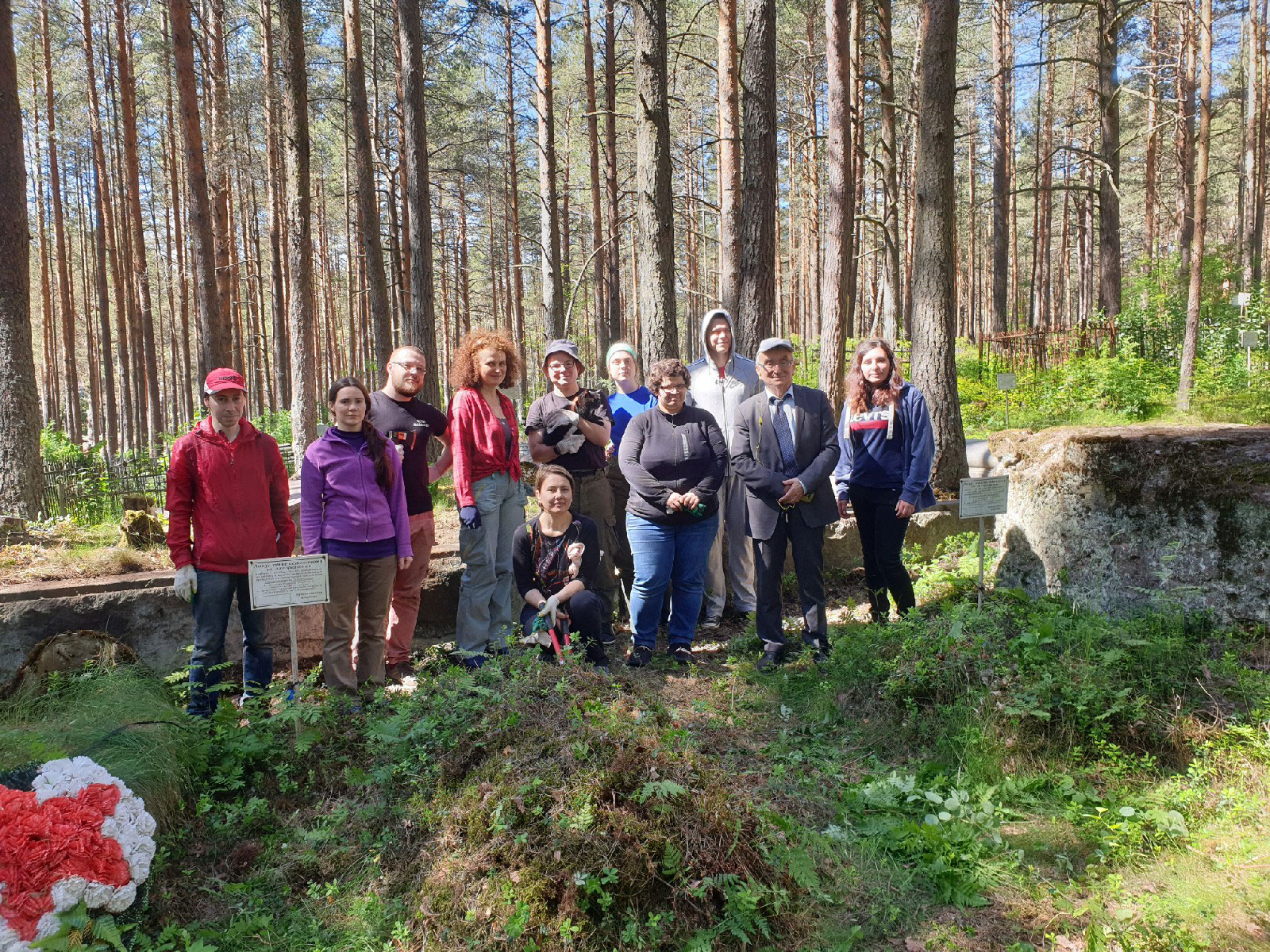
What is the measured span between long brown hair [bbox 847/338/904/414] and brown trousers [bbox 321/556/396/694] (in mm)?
3237

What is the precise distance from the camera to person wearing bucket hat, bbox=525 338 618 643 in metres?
5.79

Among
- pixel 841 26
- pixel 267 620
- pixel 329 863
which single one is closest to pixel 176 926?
pixel 329 863

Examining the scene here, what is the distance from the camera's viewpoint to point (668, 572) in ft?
18.8

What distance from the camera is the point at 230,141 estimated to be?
2058 cm

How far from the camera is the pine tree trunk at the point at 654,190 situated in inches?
321

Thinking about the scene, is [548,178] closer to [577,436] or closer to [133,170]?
[133,170]

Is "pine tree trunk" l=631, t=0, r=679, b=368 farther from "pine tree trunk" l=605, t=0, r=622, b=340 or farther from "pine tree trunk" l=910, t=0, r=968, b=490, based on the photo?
"pine tree trunk" l=605, t=0, r=622, b=340

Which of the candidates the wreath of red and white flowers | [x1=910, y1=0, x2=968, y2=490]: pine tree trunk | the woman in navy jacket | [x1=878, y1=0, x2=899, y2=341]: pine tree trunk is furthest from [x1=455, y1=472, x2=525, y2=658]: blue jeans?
[x1=878, y1=0, x2=899, y2=341]: pine tree trunk

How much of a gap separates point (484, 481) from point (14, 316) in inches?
216

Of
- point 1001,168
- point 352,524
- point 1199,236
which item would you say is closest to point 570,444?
point 352,524

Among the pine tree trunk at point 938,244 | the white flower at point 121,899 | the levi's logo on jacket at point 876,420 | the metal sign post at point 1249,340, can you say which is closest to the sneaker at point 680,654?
the levi's logo on jacket at point 876,420

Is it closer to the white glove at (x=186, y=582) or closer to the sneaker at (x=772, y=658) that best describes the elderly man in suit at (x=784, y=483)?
the sneaker at (x=772, y=658)

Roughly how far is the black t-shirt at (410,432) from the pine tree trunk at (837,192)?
693 centimetres

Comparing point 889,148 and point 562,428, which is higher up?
point 889,148
